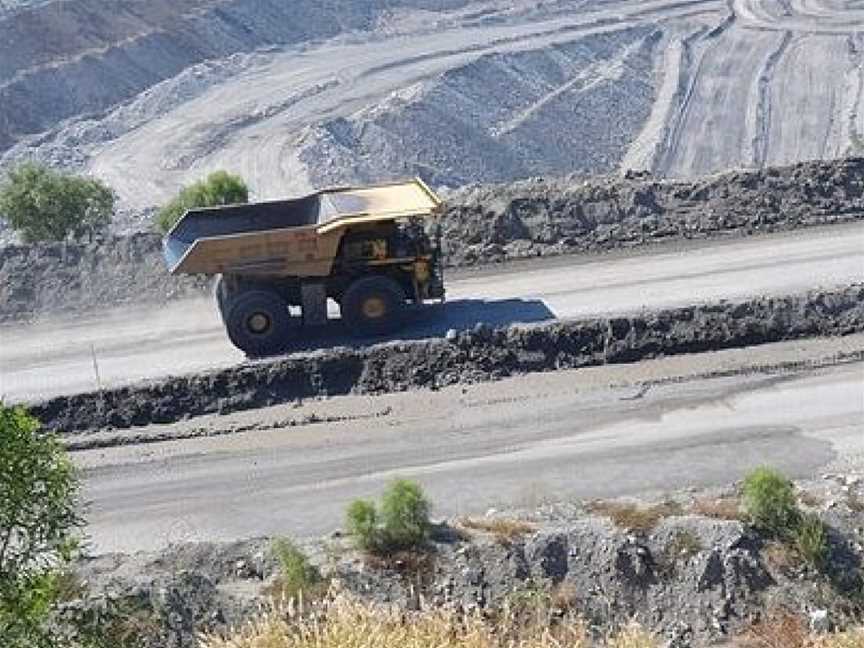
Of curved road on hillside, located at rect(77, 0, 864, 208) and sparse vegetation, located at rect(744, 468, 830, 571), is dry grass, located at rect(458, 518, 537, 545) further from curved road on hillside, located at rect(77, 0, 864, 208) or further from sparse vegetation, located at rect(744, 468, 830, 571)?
curved road on hillside, located at rect(77, 0, 864, 208)

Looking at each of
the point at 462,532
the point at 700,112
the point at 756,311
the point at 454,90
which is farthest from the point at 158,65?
the point at 462,532

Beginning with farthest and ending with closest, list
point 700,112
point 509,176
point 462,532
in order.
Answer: point 700,112
point 509,176
point 462,532

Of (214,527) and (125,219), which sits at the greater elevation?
(125,219)

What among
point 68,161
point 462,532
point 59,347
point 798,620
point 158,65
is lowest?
point 798,620

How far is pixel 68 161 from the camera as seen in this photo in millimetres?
46719

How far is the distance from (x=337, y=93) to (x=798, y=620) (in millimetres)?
40086

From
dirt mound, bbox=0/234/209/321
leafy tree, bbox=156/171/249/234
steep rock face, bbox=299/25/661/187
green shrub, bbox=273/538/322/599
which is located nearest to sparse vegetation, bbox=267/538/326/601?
green shrub, bbox=273/538/322/599

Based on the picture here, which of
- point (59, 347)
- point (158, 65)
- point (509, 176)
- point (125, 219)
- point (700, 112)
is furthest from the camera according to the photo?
point (158, 65)

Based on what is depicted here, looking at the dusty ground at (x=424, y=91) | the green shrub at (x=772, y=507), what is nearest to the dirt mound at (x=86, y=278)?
the green shrub at (x=772, y=507)

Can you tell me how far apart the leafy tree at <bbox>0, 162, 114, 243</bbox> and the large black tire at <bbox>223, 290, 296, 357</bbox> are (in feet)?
27.0

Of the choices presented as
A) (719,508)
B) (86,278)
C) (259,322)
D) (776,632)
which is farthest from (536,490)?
(86,278)

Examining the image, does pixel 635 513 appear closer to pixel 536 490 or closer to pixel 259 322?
pixel 536 490

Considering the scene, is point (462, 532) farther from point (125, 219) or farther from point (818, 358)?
point (125, 219)

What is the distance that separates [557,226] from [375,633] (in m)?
17.5
